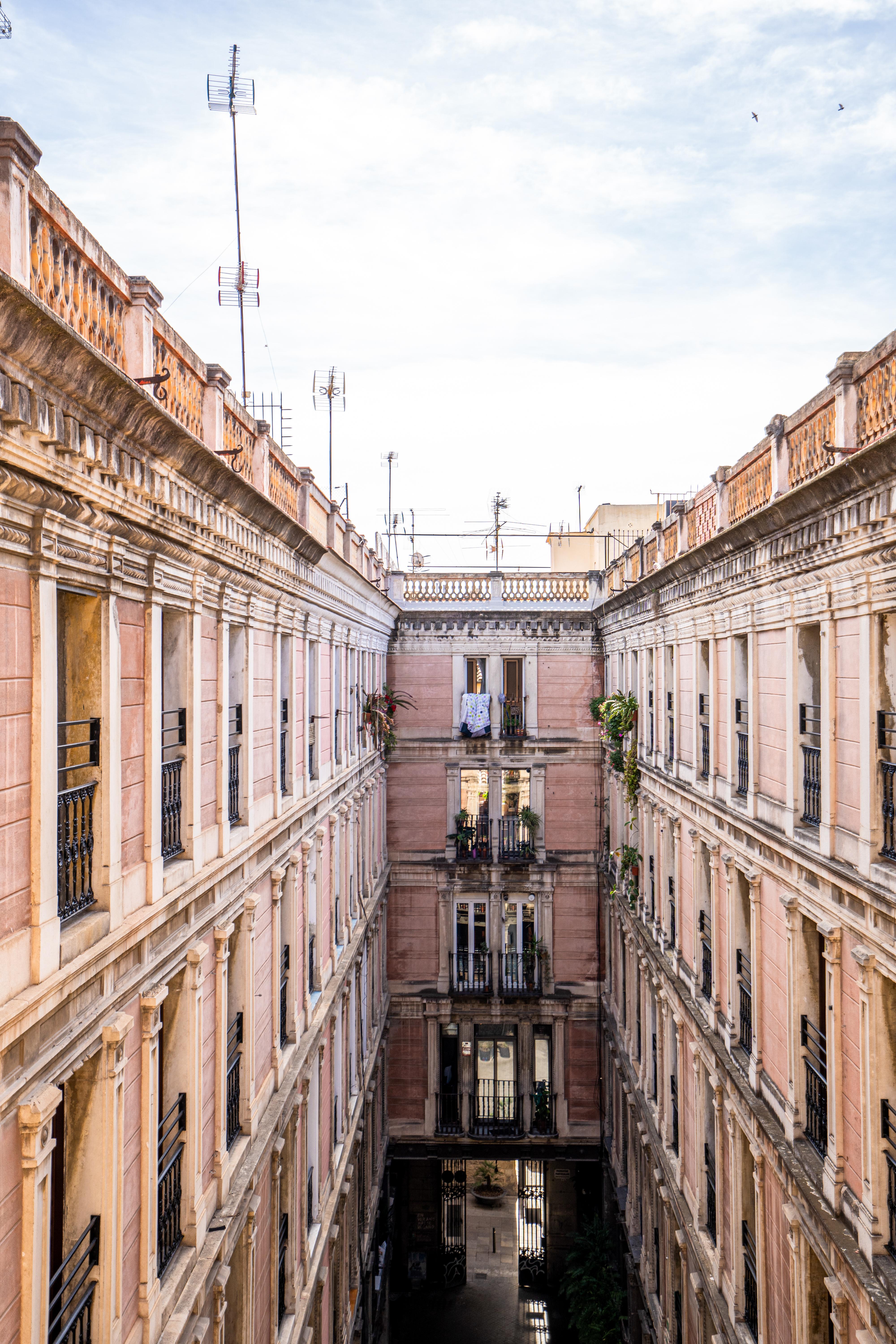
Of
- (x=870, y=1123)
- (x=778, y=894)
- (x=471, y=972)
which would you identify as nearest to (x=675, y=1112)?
(x=778, y=894)

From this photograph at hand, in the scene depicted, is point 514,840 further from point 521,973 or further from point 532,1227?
point 532,1227

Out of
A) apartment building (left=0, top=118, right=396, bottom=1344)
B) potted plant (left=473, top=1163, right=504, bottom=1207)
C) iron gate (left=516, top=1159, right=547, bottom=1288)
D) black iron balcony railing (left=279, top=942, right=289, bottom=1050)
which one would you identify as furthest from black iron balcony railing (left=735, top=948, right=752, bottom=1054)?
potted plant (left=473, top=1163, right=504, bottom=1207)

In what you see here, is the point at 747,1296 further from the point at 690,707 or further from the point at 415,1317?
the point at 415,1317

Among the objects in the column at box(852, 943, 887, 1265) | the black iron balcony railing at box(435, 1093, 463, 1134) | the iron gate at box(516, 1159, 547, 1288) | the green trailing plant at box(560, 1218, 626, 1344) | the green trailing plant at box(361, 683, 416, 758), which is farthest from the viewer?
the black iron balcony railing at box(435, 1093, 463, 1134)

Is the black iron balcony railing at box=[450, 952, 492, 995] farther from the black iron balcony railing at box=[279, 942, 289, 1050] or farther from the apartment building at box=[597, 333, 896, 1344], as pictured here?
the black iron balcony railing at box=[279, 942, 289, 1050]

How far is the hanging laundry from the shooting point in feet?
85.8

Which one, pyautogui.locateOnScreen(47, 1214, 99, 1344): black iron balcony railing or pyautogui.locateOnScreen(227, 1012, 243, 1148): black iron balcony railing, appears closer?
pyautogui.locateOnScreen(47, 1214, 99, 1344): black iron balcony railing

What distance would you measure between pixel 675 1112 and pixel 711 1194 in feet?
8.54

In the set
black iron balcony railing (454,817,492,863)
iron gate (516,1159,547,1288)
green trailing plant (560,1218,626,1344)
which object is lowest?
iron gate (516,1159,547,1288)

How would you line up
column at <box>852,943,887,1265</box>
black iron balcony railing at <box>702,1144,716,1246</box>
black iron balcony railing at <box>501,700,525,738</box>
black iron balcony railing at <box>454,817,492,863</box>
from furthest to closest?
black iron balcony railing at <box>501,700,525,738</box> → black iron balcony railing at <box>454,817,492,863</box> → black iron balcony railing at <box>702,1144,716,1246</box> → column at <box>852,943,887,1265</box>

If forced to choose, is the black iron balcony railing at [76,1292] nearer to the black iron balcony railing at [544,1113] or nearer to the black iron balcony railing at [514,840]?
the black iron balcony railing at [514,840]

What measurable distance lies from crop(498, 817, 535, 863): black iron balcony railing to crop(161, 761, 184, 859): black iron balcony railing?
18.4m

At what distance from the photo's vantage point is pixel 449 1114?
83.1 ft

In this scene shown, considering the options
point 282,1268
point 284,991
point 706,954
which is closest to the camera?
point 282,1268
